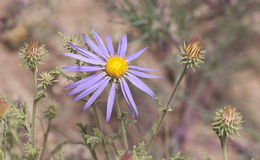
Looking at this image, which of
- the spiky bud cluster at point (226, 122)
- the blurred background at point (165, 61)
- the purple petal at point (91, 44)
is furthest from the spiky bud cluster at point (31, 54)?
the blurred background at point (165, 61)

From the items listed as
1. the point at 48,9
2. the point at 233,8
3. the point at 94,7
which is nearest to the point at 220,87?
the point at 233,8

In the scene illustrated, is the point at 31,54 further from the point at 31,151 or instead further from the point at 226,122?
the point at 226,122

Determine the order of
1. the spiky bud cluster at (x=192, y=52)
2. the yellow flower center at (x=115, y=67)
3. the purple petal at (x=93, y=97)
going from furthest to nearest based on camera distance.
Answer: the yellow flower center at (x=115, y=67)
the spiky bud cluster at (x=192, y=52)
the purple petal at (x=93, y=97)

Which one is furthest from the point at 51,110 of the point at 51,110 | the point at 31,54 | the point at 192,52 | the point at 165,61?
the point at 165,61

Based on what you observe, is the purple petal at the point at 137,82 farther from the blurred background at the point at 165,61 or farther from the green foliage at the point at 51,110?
the blurred background at the point at 165,61

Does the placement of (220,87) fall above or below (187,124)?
above

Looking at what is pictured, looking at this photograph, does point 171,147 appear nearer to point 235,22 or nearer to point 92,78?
point 235,22
